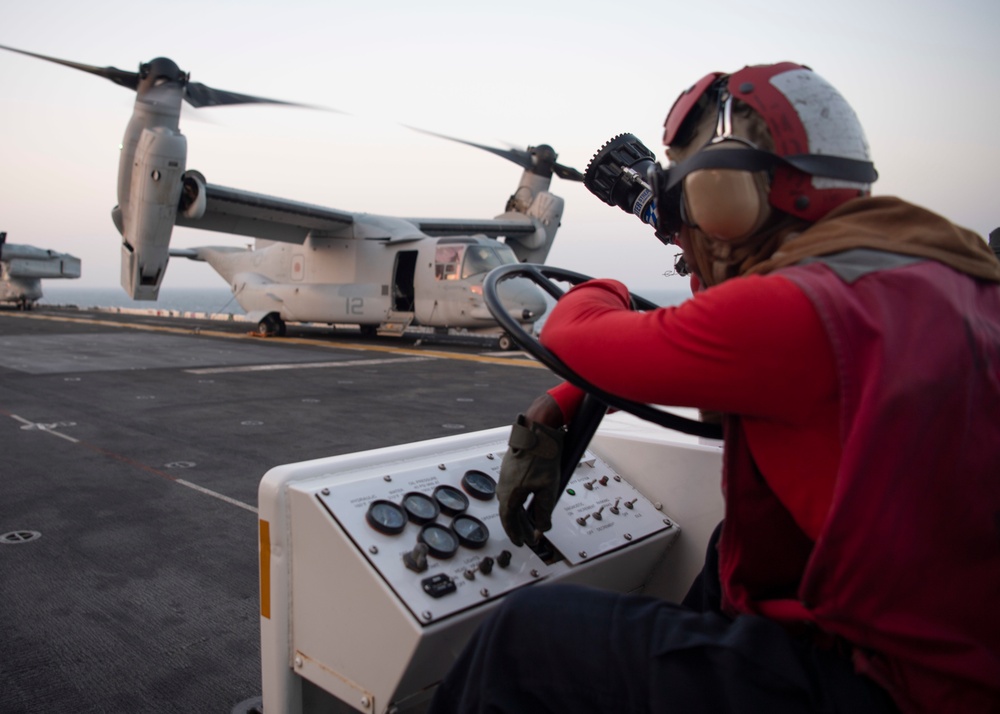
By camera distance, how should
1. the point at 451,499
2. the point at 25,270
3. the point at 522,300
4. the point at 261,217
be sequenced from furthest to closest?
the point at 25,270 → the point at 261,217 → the point at 522,300 → the point at 451,499

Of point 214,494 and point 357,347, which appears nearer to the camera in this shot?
point 214,494

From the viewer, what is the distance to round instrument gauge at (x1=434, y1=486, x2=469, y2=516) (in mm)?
1742

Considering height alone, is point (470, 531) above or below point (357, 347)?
above

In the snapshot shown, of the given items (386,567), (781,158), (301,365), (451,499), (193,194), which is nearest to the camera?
(781,158)

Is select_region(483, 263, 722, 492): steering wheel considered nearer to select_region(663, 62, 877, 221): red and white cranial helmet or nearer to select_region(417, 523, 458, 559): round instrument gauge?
select_region(417, 523, 458, 559): round instrument gauge

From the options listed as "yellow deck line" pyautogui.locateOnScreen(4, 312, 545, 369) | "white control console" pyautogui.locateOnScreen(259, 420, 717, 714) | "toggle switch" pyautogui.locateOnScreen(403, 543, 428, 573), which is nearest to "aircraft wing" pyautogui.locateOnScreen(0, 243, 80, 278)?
"yellow deck line" pyautogui.locateOnScreen(4, 312, 545, 369)

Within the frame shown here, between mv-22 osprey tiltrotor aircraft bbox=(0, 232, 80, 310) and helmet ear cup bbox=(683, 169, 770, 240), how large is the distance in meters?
34.0

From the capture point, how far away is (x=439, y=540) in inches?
63.7

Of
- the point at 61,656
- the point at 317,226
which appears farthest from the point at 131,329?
the point at 61,656

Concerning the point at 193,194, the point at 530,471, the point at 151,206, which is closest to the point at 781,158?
the point at 530,471

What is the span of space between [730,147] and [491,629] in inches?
35.8

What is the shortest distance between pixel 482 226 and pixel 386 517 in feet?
66.5

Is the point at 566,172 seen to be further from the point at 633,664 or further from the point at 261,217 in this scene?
the point at 633,664

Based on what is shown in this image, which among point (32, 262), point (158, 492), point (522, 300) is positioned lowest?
point (32, 262)
